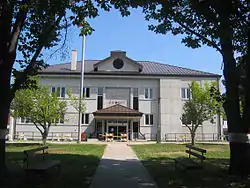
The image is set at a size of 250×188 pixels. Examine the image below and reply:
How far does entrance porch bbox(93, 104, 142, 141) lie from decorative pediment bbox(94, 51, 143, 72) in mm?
5868

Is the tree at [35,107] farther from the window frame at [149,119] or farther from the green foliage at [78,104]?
the window frame at [149,119]

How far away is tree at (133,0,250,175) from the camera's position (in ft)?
30.1

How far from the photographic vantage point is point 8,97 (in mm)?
9000

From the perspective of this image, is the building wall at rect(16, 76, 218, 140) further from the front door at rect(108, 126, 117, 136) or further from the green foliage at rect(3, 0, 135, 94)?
the green foliage at rect(3, 0, 135, 94)

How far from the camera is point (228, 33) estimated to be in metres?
9.16

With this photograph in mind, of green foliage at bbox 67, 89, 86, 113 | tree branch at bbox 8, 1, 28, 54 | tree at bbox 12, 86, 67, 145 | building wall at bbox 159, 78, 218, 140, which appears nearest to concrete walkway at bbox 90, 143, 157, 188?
tree branch at bbox 8, 1, 28, 54

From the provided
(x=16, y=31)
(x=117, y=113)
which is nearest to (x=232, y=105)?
(x=16, y=31)

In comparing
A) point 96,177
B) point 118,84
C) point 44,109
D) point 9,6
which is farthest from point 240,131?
point 118,84

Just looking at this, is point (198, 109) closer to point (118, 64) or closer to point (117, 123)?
point (117, 123)

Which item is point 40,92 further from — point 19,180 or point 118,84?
point 19,180

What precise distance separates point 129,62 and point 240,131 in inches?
1230

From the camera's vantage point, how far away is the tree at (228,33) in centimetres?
919

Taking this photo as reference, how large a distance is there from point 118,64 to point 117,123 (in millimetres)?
8858

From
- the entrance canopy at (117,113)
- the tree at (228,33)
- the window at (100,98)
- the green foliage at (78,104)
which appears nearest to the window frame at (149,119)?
the entrance canopy at (117,113)
